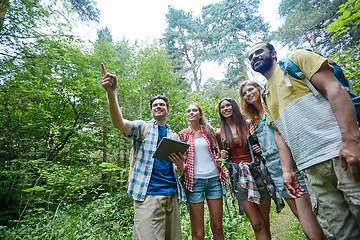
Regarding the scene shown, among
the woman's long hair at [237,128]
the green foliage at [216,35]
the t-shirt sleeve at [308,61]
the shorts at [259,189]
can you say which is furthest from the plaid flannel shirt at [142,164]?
the green foliage at [216,35]

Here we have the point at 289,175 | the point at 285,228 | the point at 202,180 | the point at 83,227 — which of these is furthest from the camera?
the point at 83,227

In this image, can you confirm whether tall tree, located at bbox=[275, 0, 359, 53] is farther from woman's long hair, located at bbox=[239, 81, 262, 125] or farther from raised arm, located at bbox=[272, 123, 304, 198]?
raised arm, located at bbox=[272, 123, 304, 198]

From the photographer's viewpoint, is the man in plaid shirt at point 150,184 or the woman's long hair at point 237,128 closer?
the man in plaid shirt at point 150,184

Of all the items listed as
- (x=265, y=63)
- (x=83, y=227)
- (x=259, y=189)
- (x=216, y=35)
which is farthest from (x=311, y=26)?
(x=83, y=227)

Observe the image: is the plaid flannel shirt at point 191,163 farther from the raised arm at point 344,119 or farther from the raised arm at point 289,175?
the raised arm at point 344,119

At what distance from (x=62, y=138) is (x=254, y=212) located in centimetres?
738

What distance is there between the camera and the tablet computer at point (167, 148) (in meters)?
1.81

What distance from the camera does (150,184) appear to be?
6.19ft

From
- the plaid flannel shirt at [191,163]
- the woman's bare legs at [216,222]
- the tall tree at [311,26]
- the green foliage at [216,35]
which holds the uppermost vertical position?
the green foliage at [216,35]

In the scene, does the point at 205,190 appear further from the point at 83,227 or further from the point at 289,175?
the point at 83,227

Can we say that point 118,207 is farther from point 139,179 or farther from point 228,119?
point 228,119

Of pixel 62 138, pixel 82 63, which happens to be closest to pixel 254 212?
pixel 62 138

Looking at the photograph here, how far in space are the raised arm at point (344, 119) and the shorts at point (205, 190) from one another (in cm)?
162

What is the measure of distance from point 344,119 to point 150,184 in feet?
5.94
